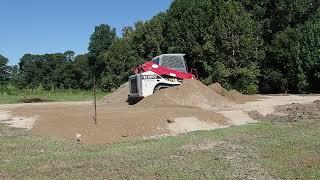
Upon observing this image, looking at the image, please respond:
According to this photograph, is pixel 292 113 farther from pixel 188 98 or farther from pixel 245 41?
pixel 245 41

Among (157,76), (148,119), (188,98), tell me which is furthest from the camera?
(157,76)

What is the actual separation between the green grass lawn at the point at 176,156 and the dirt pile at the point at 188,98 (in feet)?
26.5

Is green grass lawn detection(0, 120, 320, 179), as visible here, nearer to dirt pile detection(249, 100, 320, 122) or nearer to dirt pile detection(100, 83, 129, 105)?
dirt pile detection(249, 100, 320, 122)

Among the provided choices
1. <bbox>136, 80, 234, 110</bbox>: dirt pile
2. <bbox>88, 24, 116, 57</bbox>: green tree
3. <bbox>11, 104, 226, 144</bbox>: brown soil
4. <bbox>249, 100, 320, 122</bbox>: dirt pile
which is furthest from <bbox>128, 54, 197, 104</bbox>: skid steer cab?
<bbox>88, 24, 116, 57</bbox>: green tree

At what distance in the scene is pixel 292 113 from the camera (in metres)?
21.2

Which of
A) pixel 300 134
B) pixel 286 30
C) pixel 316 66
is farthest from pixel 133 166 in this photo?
pixel 286 30

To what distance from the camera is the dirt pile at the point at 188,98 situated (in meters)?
23.5

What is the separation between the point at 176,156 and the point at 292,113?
1097cm

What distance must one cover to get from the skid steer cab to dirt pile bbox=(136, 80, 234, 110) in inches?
43.7

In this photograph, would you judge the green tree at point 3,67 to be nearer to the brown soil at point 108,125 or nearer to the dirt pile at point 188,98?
the dirt pile at point 188,98

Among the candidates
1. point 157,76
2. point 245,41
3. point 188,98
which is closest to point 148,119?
point 188,98

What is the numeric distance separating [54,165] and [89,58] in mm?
84133

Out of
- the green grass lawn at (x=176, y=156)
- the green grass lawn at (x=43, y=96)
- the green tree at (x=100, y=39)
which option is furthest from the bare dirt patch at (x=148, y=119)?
the green tree at (x=100, y=39)

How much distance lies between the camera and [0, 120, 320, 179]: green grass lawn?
9.66 metres
